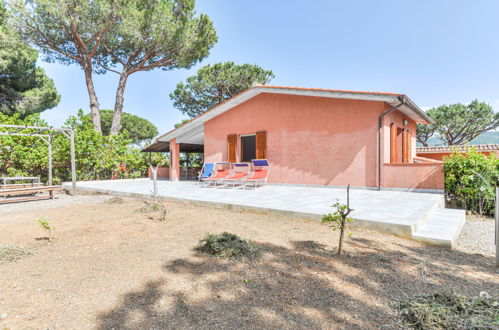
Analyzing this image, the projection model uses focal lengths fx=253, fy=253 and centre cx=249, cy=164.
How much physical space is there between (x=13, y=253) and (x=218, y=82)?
18.9m

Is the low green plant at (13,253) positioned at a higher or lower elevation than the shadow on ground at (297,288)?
higher

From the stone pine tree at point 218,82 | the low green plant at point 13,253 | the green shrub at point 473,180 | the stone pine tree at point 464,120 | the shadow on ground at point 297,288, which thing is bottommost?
the shadow on ground at point 297,288

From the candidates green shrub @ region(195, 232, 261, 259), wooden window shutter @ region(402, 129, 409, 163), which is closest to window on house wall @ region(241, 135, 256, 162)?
wooden window shutter @ region(402, 129, 409, 163)

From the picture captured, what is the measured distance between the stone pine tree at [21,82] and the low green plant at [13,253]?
53.9 ft

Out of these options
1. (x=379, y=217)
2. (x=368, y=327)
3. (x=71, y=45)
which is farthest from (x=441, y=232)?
(x=71, y=45)

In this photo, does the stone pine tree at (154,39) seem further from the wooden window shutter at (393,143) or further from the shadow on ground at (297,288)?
the shadow on ground at (297,288)

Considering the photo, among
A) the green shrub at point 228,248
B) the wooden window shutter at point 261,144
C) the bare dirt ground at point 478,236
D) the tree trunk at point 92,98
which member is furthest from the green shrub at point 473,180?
the tree trunk at point 92,98

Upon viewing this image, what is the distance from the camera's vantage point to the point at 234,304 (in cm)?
196

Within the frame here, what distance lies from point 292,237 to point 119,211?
398 centimetres

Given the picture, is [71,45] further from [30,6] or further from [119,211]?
[119,211]

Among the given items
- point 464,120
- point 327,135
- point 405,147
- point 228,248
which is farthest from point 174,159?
point 464,120

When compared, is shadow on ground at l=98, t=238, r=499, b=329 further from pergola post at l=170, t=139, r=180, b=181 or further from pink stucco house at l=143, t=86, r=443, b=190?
pergola post at l=170, t=139, r=180, b=181

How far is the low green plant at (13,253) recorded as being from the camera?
9.29 feet

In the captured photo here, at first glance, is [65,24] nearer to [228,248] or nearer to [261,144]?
[261,144]
